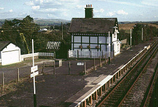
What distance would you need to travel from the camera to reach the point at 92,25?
127ft

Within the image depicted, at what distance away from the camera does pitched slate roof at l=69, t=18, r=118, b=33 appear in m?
37.6

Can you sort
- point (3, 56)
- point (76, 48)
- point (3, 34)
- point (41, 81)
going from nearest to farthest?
point (41, 81)
point (3, 56)
point (76, 48)
point (3, 34)

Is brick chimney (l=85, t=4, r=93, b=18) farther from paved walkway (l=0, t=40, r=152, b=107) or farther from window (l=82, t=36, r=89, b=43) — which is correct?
paved walkway (l=0, t=40, r=152, b=107)

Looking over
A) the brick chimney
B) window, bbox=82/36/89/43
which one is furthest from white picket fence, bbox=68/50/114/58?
the brick chimney

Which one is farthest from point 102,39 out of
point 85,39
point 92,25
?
point 92,25

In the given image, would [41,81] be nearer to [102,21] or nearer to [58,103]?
[58,103]

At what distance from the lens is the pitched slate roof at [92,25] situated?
3759 centimetres

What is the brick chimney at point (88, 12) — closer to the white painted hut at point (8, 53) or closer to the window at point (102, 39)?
the window at point (102, 39)

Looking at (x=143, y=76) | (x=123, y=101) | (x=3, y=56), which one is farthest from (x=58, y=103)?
(x=3, y=56)

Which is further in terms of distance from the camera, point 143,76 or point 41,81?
point 143,76

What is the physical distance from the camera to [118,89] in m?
18.3

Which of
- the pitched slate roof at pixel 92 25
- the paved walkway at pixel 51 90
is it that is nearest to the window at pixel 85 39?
the pitched slate roof at pixel 92 25

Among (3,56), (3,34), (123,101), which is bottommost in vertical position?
(123,101)

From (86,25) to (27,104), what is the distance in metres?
26.6
